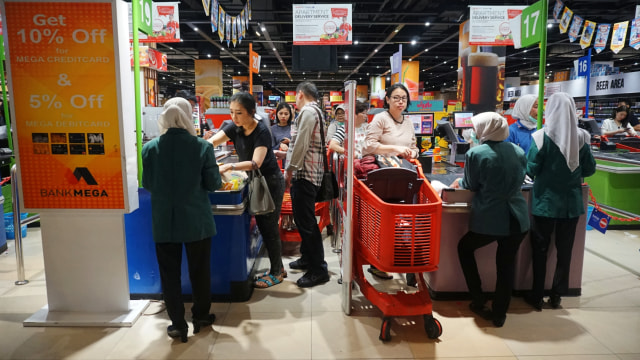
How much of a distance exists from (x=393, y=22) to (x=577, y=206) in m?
11.1

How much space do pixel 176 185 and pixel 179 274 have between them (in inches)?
25.8

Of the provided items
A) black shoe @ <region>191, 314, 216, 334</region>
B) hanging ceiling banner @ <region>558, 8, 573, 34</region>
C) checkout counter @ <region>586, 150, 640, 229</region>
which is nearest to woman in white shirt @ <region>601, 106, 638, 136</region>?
hanging ceiling banner @ <region>558, 8, 573, 34</region>

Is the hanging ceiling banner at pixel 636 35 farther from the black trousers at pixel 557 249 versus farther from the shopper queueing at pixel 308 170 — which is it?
the shopper queueing at pixel 308 170

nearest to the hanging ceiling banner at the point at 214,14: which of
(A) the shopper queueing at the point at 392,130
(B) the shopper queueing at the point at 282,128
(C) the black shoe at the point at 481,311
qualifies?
(B) the shopper queueing at the point at 282,128

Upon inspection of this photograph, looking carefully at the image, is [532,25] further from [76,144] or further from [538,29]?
[76,144]

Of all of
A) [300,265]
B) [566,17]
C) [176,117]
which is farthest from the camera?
[566,17]

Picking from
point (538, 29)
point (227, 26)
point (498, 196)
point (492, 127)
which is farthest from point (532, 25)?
point (227, 26)

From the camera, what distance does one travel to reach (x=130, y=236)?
351cm

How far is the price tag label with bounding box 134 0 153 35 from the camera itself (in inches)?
127

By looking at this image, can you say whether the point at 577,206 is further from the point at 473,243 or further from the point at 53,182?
→ the point at 53,182

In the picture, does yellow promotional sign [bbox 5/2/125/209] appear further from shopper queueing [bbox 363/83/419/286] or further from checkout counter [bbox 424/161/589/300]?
checkout counter [bbox 424/161/589/300]

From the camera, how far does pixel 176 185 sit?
2740mm

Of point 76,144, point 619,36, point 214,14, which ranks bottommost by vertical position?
point 76,144

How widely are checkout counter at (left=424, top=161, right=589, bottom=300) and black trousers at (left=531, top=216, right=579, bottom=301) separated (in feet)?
0.54
